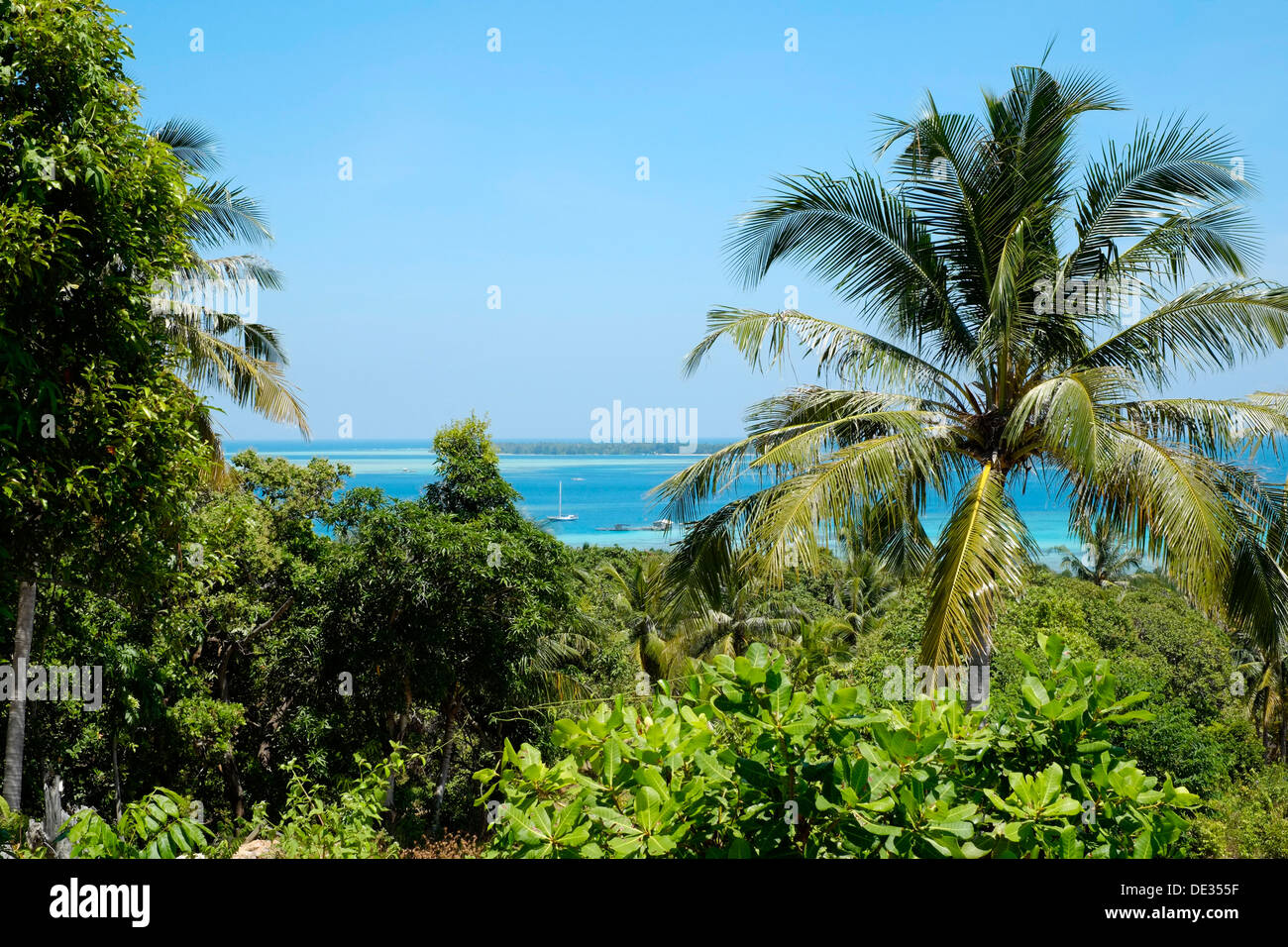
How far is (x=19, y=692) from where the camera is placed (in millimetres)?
7152

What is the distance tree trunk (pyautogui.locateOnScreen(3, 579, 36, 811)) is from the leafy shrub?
6.92 metres

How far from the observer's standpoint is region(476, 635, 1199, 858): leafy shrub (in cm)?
172

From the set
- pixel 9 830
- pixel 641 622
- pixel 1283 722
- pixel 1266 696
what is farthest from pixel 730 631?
pixel 9 830

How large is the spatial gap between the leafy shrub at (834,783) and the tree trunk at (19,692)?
22.7 feet

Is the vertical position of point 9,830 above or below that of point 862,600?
above

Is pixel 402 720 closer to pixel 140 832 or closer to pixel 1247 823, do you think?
pixel 140 832

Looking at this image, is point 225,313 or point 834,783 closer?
point 834,783

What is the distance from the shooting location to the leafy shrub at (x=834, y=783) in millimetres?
1720

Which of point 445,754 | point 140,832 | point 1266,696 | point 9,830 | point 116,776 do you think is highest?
point 140,832

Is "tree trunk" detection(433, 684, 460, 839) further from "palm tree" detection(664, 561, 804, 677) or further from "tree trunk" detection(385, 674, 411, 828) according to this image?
"palm tree" detection(664, 561, 804, 677)

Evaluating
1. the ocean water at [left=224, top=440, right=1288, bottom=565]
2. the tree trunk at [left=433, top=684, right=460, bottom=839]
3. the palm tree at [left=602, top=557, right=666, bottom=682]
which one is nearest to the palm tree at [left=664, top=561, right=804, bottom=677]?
the palm tree at [left=602, top=557, right=666, bottom=682]

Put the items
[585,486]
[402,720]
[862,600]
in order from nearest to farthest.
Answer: [402,720] < [862,600] < [585,486]

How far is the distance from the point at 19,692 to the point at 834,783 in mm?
7945

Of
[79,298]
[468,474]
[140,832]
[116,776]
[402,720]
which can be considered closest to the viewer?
[140,832]
